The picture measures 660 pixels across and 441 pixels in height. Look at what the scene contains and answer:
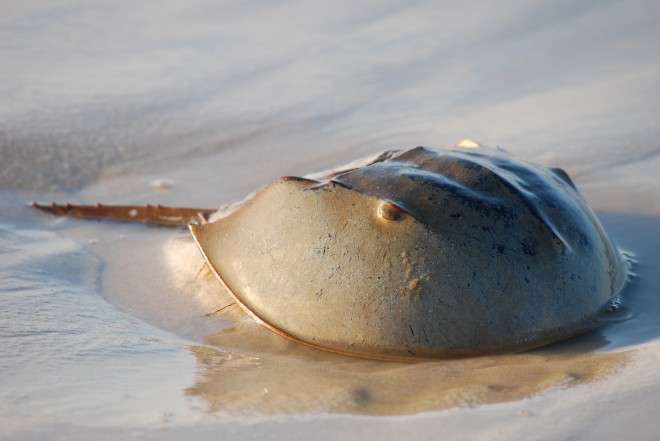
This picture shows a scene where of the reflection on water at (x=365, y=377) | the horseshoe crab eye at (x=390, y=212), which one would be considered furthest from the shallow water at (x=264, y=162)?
the horseshoe crab eye at (x=390, y=212)

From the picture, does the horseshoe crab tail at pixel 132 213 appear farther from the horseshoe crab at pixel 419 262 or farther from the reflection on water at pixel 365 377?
the reflection on water at pixel 365 377

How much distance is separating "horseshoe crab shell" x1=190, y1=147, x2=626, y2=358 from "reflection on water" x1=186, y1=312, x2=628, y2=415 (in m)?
0.06

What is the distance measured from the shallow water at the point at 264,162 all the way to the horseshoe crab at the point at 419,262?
8cm

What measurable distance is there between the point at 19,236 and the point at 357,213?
173 cm

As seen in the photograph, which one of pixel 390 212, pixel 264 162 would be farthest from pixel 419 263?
pixel 264 162

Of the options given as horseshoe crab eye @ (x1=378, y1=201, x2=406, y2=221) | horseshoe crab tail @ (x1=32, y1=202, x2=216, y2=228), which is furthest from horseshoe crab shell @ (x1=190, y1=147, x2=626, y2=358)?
horseshoe crab tail @ (x1=32, y1=202, x2=216, y2=228)

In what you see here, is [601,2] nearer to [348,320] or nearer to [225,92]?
[225,92]

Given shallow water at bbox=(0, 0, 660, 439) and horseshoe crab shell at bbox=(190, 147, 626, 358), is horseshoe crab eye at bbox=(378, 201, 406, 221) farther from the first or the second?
shallow water at bbox=(0, 0, 660, 439)

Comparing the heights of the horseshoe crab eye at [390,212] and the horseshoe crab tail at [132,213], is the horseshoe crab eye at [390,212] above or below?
above

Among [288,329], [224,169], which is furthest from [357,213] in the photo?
[224,169]

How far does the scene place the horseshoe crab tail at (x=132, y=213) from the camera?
147 inches

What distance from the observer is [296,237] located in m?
2.64

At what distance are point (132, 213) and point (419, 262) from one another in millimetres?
1766

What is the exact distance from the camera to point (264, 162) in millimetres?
4621
